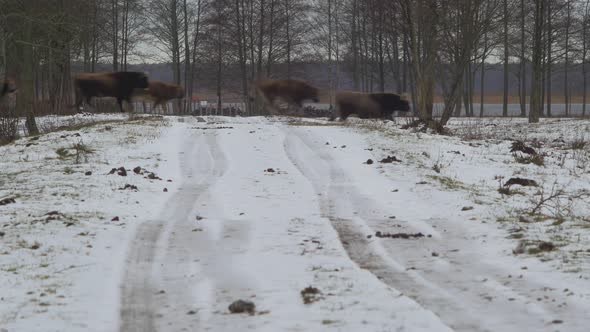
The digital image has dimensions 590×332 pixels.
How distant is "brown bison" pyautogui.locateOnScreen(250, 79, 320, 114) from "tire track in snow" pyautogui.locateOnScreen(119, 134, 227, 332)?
17.7 metres

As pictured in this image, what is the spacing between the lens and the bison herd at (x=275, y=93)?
89.9 ft

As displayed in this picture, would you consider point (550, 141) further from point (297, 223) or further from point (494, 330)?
point (494, 330)

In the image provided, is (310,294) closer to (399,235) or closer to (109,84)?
(399,235)

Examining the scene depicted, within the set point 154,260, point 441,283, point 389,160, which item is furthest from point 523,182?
point 154,260

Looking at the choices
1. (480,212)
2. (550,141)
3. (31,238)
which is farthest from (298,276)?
(550,141)

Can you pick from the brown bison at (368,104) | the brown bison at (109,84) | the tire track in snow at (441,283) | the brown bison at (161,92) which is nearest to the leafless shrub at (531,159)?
the tire track in snow at (441,283)

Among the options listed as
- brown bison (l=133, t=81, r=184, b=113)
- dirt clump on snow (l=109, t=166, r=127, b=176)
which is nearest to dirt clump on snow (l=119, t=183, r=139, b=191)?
dirt clump on snow (l=109, t=166, r=127, b=176)

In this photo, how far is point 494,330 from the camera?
3836mm

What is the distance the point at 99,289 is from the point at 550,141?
18252 mm

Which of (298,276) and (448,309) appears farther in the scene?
(298,276)

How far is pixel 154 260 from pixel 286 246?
3.73ft

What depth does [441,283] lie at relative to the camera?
4.83 metres

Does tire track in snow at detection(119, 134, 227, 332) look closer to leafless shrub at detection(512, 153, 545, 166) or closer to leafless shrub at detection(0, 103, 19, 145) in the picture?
leafless shrub at detection(512, 153, 545, 166)

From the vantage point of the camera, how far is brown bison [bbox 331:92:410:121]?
94.4 feet
